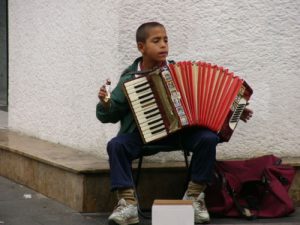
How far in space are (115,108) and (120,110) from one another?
0.04 metres

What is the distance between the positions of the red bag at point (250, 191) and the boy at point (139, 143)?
18 cm

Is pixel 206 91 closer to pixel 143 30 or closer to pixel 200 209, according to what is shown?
pixel 143 30

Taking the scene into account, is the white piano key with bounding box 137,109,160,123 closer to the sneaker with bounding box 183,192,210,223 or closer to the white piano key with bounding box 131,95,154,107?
the white piano key with bounding box 131,95,154,107

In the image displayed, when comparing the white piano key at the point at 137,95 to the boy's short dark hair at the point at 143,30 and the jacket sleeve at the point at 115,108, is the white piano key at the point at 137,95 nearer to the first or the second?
the jacket sleeve at the point at 115,108

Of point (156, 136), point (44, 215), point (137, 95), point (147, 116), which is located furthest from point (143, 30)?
point (44, 215)

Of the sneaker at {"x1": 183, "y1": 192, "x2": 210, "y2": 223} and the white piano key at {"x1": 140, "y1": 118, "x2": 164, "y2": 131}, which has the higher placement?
the white piano key at {"x1": 140, "y1": 118, "x2": 164, "y2": 131}

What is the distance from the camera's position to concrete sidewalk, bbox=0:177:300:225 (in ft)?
17.3

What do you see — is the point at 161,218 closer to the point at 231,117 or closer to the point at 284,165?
the point at 231,117

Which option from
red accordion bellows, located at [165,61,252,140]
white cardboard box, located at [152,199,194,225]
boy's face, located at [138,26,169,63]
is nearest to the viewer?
white cardboard box, located at [152,199,194,225]

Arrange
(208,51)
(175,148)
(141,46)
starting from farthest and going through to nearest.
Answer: (208,51)
(141,46)
(175,148)

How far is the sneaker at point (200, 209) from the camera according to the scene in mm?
5145

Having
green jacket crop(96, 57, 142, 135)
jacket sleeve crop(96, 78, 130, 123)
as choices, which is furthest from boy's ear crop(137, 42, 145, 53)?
jacket sleeve crop(96, 78, 130, 123)

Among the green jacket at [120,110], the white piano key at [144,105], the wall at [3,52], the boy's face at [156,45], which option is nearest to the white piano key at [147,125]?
the white piano key at [144,105]

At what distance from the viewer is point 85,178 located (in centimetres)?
546
